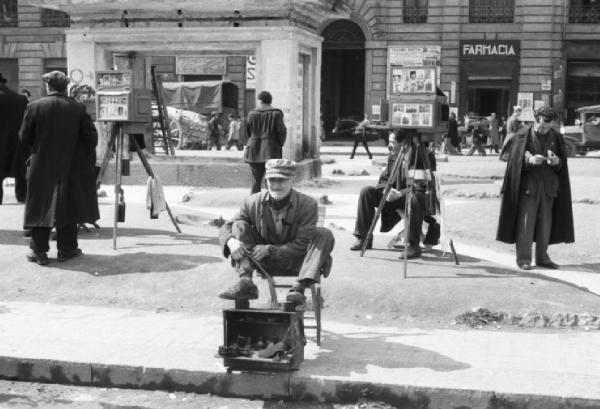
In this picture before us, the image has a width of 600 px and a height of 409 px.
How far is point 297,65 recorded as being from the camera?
16.6 m

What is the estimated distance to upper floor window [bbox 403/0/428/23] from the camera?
3734 cm

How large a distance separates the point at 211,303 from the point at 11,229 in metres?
3.77

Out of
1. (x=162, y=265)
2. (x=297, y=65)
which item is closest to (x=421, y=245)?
(x=162, y=265)

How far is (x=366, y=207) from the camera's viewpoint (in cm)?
927

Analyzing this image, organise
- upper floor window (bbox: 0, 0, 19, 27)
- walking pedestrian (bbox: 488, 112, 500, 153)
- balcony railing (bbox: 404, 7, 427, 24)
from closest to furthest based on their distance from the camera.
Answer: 1. walking pedestrian (bbox: 488, 112, 500, 153)
2. balcony railing (bbox: 404, 7, 427, 24)
3. upper floor window (bbox: 0, 0, 19, 27)

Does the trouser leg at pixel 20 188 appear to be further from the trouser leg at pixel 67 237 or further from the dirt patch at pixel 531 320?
the dirt patch at pixel 531 320

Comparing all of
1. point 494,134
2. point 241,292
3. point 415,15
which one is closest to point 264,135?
point 241,292

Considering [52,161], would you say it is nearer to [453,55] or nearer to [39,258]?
[39,258]

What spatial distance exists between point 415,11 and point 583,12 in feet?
21.7

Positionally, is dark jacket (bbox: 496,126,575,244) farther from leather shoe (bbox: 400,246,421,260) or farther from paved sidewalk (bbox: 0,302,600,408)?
paved sidewalk (bbox: 0,302,600,408)

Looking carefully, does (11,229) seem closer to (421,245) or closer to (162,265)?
(162,265)

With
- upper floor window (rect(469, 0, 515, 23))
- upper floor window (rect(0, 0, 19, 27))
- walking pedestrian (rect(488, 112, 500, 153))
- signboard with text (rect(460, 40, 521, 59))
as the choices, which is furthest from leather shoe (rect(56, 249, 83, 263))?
upper floor window (rect(0, 0, 19, 27))

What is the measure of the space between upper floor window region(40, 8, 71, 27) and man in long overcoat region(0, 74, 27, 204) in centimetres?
2903

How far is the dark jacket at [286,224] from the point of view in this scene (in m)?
6.25
